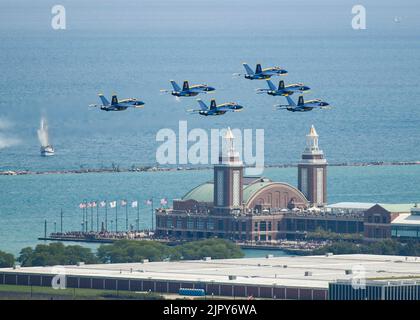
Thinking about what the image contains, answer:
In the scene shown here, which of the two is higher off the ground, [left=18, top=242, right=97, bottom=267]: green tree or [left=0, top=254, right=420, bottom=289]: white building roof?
[left=18, top=242, right=97, bottom=267]: green tree

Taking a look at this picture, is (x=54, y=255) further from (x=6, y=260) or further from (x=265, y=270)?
(x=265, y=270)

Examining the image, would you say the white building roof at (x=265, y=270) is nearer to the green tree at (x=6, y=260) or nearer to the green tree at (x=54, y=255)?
the green tree at (x=6, y=260)

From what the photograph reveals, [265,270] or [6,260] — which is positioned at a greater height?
[6,260]

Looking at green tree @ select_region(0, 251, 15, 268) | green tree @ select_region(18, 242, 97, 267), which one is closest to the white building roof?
green tree @ select_region(0, 251, 15, 268)

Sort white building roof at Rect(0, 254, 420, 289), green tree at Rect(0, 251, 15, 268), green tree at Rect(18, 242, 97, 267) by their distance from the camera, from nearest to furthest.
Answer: white building roof at Rect(0, 254, 420, 289) < green tree at Rect(0, 251, 15, 268) < green tree at Rect(18, 242, 97, 267)

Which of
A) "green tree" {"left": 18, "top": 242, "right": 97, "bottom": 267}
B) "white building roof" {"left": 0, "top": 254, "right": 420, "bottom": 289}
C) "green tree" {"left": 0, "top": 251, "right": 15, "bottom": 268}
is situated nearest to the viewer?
"white building roof" {"left": 0, "top": 254, "right": 420, "bottom": 289}

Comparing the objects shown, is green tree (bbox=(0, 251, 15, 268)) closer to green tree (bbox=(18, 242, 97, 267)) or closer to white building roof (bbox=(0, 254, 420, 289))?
green tree (bbox=(18, 242, 97, 267))

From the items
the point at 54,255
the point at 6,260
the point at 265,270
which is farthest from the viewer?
the point at 54,255

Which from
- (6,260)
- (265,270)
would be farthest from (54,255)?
(265,270)

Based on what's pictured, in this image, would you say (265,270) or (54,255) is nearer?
(265,270)

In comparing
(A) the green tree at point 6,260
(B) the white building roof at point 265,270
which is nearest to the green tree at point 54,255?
(A) the green tree at point 6,260
